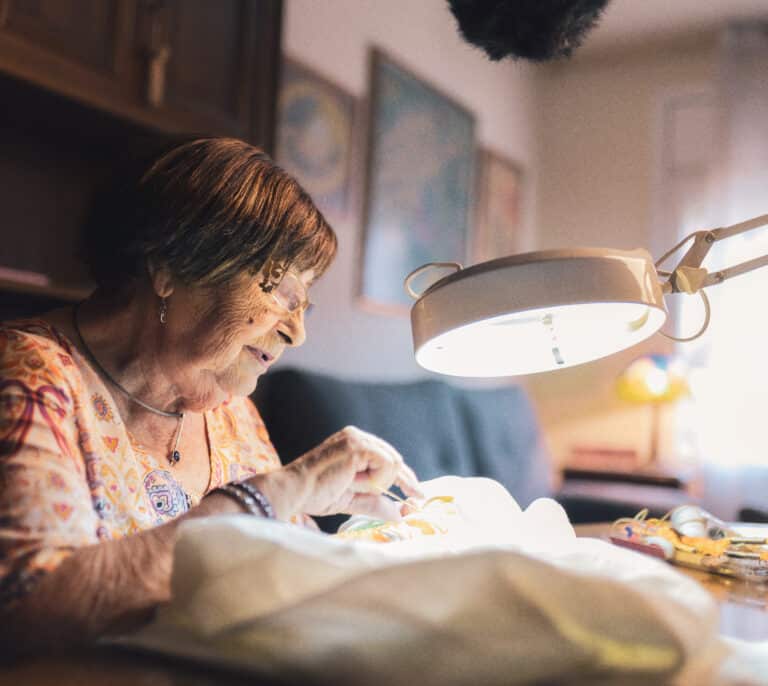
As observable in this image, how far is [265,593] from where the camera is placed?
489 mm

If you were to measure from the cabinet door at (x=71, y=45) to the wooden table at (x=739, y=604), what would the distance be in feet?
4.91

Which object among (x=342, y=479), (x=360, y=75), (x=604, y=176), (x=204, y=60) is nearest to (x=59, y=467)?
(x=342, y=479)

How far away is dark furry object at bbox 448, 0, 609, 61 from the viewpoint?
3.23 feet

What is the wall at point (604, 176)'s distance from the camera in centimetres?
408

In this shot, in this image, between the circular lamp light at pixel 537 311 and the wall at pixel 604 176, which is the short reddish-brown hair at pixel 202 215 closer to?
the circular lamp light at pixel 537 311

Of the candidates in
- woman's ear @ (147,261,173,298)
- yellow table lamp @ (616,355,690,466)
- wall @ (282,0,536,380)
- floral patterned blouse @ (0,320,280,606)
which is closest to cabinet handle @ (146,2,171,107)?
wall @ (282,0,536,380)

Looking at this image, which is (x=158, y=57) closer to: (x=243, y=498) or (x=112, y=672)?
(x=243, y=498)

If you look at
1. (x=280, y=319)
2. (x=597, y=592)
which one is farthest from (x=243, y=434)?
(x=597, y=592)

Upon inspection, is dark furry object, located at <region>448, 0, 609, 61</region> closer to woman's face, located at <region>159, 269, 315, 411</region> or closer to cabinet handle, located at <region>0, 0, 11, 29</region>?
woman's face, located at <region>159, 269, 315, 411</region>

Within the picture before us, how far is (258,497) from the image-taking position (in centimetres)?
74

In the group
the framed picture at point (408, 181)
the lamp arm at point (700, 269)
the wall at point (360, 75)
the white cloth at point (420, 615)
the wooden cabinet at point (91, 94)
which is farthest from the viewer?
the framed picture at point (408, 181)

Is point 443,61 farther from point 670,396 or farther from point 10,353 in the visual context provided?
point 10,353

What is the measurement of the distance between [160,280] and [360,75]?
217 cm

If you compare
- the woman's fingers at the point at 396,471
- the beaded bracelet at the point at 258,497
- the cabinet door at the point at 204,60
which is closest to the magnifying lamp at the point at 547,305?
the woman's fingers at the point at 396,471
